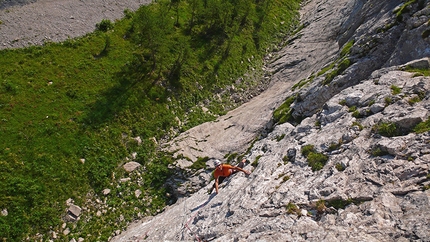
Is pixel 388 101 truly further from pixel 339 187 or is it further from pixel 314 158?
pixel 339 187

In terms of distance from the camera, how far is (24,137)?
97.5 ft

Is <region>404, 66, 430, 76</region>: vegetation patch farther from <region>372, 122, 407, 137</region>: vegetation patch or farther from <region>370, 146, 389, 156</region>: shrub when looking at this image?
<region>370, 146, 389, 156</region>: shrub

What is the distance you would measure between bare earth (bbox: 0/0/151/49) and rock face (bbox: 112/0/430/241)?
2842 centimetres

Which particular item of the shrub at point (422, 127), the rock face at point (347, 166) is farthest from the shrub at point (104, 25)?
the shrub at point (422, 127)

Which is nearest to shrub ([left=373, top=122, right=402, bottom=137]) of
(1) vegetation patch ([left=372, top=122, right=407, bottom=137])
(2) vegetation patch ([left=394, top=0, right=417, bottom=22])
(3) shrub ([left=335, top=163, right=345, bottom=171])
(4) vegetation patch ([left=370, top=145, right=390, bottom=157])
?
(1) vegetation patch ([left=372, top=122, right=407, bottom=137])

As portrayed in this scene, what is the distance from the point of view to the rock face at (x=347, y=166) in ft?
41.3

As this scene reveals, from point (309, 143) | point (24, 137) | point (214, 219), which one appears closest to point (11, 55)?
point (24, 137)

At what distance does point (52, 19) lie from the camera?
4191 cm

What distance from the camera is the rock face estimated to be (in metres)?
12.6

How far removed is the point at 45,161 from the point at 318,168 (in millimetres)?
25235

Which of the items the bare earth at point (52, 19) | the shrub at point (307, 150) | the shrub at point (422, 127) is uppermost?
the bare earth at point (52, 19)

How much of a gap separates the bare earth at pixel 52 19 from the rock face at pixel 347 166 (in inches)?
1119

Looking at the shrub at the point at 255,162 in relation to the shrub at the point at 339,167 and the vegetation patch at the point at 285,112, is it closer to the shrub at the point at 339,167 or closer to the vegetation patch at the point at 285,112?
the vegetation patch at the point at 285,112

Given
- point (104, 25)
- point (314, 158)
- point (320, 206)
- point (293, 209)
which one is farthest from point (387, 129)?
point (104, 25)
